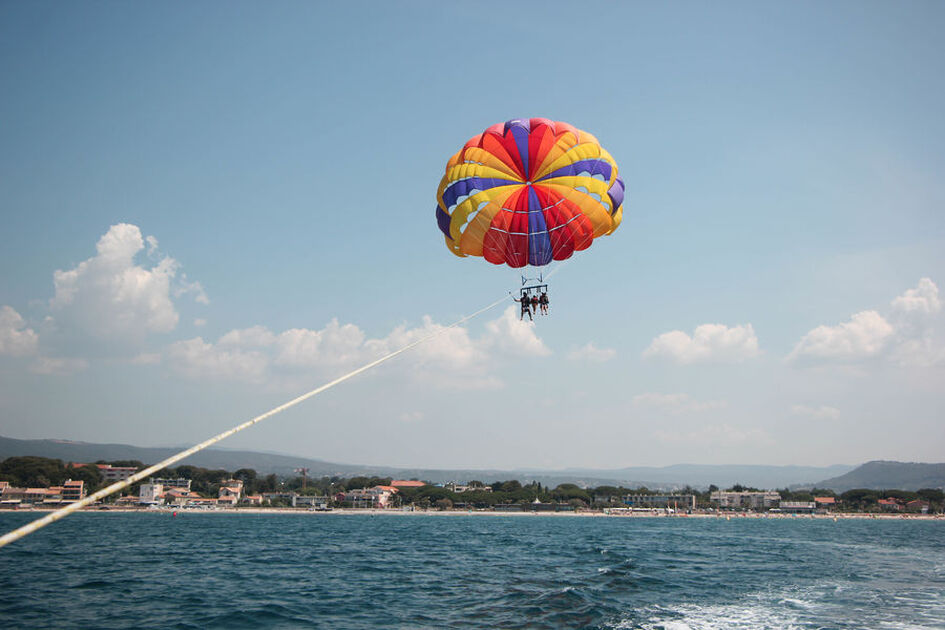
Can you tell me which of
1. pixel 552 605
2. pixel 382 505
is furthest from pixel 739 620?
pixel 382 505

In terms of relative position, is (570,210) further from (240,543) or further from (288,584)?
(240,543)

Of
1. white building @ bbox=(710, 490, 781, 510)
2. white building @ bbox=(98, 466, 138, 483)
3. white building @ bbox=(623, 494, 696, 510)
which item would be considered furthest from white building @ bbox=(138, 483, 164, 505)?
white building @ bbox=(710, 490, 781, 510)

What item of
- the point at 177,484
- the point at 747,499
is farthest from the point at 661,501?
the point at 177,484

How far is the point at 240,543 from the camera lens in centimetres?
4184

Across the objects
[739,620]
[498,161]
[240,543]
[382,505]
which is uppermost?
[498,161]

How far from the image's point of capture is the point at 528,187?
19781mm

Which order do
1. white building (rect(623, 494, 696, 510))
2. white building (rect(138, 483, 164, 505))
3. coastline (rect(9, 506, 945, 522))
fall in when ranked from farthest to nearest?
white building (rect(623, 494, 696, 510)), coastline (rect(9, 506, 945, 522)), white building (rect(138, 483, 164, 505))

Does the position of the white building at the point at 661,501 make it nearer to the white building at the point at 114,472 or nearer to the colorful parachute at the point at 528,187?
the white building at the point at 114,472

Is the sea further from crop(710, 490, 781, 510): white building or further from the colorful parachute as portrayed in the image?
crop(710, 490, 781, 510): white building

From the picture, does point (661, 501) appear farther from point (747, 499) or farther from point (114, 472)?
point (114, 472)

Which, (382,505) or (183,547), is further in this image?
(382,505)

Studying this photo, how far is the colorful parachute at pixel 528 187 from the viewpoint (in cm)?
1936

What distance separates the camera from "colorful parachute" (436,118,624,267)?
19.4 meters

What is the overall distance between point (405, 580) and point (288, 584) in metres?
4.45
